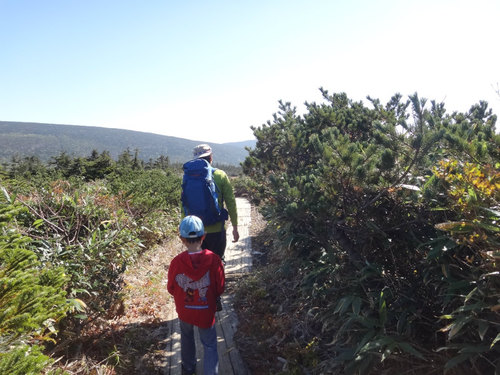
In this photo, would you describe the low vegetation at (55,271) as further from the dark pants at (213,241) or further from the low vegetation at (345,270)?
the dark pants at (213,241)

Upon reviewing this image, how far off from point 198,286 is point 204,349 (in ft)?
1.84

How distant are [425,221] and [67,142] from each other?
753 feet

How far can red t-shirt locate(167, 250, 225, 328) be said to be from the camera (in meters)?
2.87

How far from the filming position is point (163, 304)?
15.5 ft

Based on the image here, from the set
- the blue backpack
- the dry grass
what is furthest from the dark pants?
the dry grass

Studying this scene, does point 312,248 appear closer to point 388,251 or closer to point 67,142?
point 388,251

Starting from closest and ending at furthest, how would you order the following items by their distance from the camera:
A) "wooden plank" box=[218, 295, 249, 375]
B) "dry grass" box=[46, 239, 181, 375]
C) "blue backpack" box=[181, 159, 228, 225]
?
"dry grass" box=[46, 239, 181, 375]
"wooden plank" box=[218, 295, 249, 375]
"blue backpack" box=[181, 159, 228, 225]

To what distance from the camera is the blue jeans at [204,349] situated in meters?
2.83

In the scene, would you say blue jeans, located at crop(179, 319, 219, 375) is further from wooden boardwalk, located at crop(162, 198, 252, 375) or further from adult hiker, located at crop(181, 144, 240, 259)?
adult hiker, located at crop(181, 144, 240, 259)

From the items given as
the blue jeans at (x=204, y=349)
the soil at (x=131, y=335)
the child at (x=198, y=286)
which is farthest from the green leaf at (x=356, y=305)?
the soil at (x=131, y=335)

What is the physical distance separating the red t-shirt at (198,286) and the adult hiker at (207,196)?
0.74 meters

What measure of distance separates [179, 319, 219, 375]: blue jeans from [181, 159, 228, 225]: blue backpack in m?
1.19

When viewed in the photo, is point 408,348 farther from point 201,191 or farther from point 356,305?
point 201,191

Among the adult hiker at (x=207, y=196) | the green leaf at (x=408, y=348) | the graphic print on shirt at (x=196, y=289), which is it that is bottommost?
the graphic print on shirt at (x=196, y=289)
